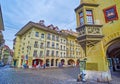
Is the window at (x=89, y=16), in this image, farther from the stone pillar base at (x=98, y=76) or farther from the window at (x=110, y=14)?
the stone pillar base at (x=98, y=76)

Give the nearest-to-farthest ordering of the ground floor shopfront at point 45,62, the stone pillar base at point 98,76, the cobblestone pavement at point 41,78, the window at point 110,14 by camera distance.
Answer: the stone pillar base at point 98,76 → the cobblestone pavement at point 41,78 → the window at point 110,14 → the ground floor shopfront at point 45,62

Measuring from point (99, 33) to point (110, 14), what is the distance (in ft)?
7.39

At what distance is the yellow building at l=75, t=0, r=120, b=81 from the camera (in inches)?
395

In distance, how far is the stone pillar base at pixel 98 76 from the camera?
380 inches

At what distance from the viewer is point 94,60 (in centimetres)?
1041

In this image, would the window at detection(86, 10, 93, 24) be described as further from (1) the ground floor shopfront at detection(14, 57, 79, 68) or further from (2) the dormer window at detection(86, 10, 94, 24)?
(1) the ground floor shopfront at detection(14, 57, 79, 68)

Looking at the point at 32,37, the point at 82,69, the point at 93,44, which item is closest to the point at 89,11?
the point at 93,44

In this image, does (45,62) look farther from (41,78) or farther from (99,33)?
(99,33)

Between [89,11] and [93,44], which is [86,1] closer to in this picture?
[89,11]

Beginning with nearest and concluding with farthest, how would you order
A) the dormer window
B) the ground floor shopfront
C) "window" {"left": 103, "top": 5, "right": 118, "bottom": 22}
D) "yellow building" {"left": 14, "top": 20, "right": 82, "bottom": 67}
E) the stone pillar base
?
the stone pillar base → "window" {"left": 103, "top": 5, "right": 118, "bottom": 22} → the dormer window → the ground floor shopfront → "yellow building" {"left": 14, "top": 20, "right": 82, "bottom": 67}

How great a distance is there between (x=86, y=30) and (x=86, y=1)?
358cm

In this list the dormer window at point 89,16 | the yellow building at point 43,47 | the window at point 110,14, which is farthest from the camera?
the yellow building at point 43,47

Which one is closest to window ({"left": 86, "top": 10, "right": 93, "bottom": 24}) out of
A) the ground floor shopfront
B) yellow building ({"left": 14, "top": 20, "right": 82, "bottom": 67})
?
the ground floor shopfront

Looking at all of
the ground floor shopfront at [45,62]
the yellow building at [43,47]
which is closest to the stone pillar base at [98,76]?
the ground floor shopfront at [45,62]
